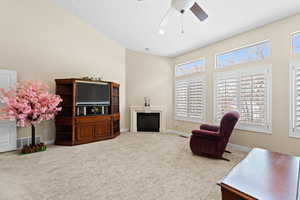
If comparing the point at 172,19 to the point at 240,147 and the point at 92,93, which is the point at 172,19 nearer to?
the point at 92,93

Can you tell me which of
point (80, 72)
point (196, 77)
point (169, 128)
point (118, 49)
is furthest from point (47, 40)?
point (169, 128)

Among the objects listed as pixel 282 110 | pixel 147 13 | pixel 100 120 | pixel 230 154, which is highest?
pixel 147 13

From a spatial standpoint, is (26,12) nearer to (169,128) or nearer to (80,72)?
(80,72)

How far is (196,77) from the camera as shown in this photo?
4922 millimetres

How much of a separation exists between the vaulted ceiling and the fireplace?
8.71 ft

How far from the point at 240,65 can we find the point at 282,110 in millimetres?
1412

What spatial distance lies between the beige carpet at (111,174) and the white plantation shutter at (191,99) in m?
1.59

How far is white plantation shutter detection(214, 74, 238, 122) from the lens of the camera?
3.85 m

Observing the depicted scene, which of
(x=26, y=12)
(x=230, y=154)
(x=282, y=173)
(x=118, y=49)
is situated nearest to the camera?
(x=282, y=173)

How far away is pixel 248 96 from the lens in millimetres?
3580

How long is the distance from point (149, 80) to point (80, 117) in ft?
10.1

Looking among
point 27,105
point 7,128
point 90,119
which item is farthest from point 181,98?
point 7,128

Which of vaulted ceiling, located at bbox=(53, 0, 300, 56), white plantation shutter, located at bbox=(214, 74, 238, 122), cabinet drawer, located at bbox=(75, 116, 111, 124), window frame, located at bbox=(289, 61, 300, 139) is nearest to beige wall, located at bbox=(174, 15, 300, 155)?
window frame, located at bbox=(289, 61, 300, 139)

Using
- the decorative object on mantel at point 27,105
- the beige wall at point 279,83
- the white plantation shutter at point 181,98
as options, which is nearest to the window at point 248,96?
the beige wall at point 279,83
